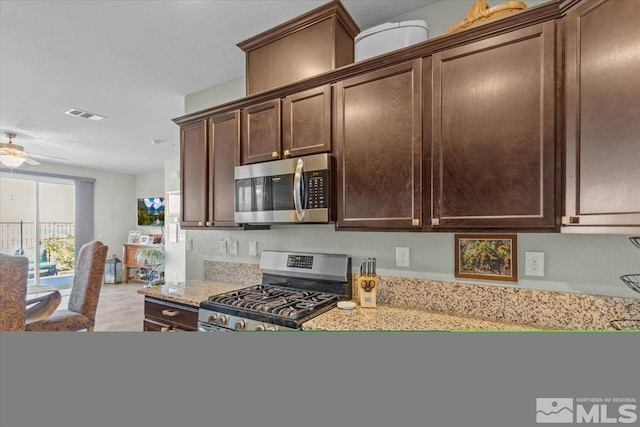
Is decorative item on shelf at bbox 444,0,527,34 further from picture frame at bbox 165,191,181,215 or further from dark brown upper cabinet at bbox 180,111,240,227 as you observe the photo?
picture frame at bbox 165,191,181,215

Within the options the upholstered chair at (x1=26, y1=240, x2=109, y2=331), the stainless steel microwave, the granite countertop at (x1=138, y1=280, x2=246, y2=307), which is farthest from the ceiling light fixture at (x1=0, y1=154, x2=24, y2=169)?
the stainless steel microwave

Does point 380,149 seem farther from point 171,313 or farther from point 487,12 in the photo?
point 171,313

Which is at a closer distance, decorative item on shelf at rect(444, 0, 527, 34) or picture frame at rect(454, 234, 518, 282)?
decorative item on shelf at rect(444, 0, 527, 34)

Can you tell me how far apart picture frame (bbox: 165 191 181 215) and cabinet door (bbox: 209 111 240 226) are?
9.70 feet

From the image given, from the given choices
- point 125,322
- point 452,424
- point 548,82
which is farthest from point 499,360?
point 125,322

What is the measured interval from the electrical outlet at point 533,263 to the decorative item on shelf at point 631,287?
28cm

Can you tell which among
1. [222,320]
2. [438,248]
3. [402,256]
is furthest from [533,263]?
[222,320]

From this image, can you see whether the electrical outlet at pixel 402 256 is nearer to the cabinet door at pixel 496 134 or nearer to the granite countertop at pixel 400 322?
the granite countertop at pixel 400 322

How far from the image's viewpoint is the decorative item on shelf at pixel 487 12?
1.35 m

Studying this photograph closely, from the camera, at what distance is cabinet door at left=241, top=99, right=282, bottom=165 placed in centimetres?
198

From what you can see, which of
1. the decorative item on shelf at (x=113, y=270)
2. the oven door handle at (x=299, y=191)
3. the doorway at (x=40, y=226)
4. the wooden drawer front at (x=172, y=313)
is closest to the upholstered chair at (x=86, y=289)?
the wooden drawer front at (x=172, y=313)

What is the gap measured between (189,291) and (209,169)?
93 centimetres

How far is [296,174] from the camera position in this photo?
71.5 inches

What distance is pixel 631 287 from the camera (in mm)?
1243
